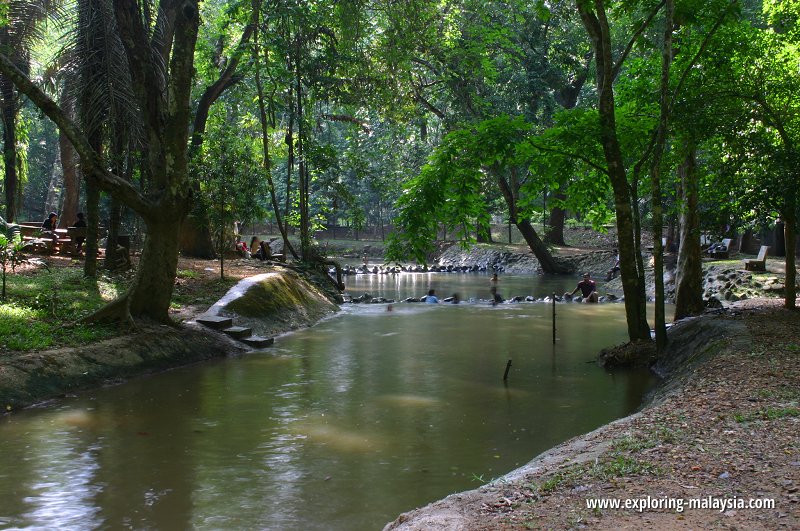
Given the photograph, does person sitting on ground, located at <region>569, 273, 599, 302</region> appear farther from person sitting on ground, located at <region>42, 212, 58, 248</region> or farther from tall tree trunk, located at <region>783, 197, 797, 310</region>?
person sitting on ground, located at <region>42, 212, 58, 248</region>

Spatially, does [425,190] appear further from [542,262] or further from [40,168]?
[40,168]

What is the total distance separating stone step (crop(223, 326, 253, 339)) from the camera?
50.4ft

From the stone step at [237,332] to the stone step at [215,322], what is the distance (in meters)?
0.12

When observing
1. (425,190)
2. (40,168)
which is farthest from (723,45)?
(40,168)

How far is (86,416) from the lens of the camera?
9555 mm

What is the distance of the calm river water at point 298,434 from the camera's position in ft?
21.6

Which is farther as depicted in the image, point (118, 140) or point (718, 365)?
point (118, 140)

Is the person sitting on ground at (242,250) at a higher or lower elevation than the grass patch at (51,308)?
higher

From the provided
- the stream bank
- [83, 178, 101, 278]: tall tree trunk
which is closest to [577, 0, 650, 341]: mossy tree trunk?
the stream bank

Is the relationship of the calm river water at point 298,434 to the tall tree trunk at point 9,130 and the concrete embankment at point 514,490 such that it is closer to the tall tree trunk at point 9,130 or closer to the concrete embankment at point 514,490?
the concrete embankment at point 514,490

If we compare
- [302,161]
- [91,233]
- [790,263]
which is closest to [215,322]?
[91,233]

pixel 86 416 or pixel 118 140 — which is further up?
pixel 118 140

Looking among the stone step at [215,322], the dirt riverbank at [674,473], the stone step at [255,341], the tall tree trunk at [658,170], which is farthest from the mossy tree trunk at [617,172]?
the stone step at [215,322]

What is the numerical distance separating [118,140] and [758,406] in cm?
1440
